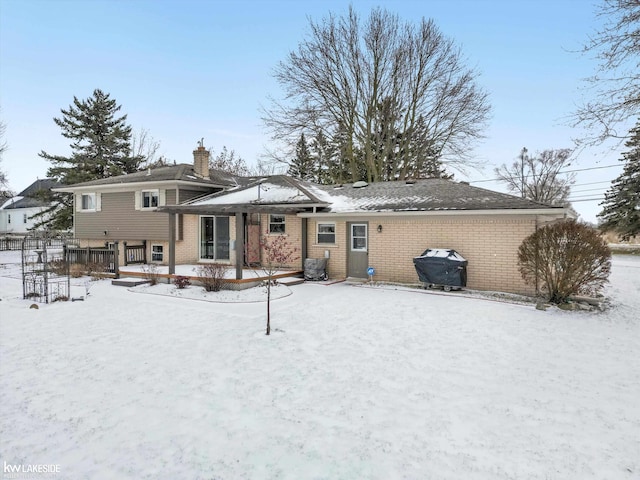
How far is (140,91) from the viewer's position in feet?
73.5

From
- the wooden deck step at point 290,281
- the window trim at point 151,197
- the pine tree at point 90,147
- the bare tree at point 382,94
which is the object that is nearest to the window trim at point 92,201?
the window trim at point 151,197

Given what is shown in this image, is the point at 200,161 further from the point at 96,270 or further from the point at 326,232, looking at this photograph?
the point at 326,232

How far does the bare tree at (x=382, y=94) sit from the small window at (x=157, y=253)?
1262 cm

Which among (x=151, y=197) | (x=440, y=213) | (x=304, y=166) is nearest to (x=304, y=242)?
(x=440, y=213)

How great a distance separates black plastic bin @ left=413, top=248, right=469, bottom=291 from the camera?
1159 cm

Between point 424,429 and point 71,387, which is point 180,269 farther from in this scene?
point 424,429

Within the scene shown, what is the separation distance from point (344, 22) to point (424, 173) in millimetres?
11915

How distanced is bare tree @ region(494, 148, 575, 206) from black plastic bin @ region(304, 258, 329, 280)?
30.6 metres

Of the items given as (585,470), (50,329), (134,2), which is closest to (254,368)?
(585,470)

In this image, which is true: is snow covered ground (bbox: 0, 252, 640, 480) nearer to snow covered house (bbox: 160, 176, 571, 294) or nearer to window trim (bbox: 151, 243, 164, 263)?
snow covered house (bbox: 160, 176, 571, 294)

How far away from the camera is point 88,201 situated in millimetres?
19922

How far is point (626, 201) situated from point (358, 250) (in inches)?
1050

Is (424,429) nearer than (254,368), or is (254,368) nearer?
(424,429)

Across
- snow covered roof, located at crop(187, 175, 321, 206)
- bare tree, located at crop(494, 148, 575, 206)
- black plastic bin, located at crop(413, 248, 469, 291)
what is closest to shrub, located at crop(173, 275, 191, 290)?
snow covered roof, located at crop(187, 175, 321, 206)
